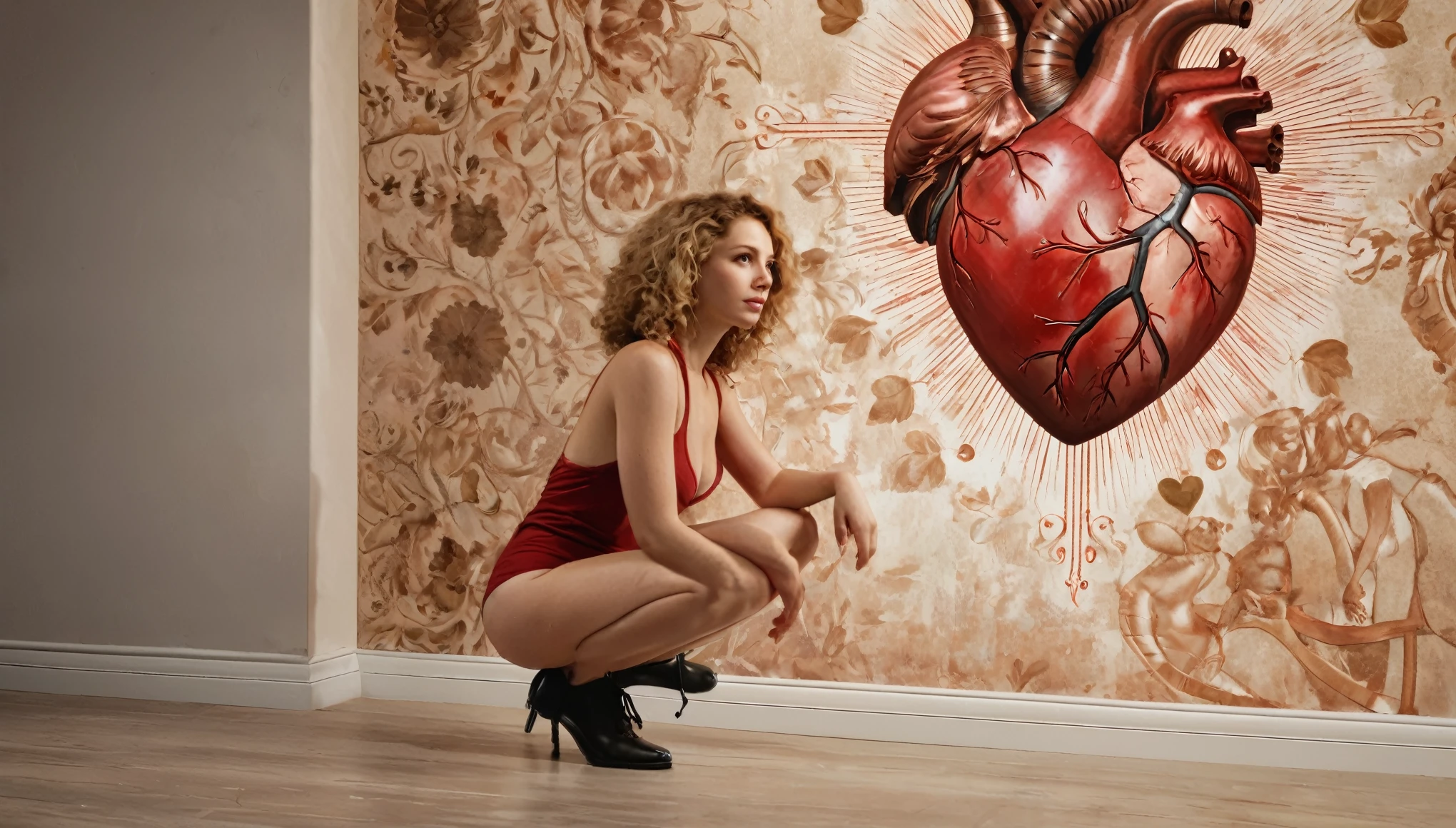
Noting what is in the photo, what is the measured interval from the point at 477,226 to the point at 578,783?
142cm

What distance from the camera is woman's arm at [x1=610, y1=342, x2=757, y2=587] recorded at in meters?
2.08

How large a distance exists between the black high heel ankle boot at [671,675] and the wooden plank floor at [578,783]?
5.7 inches

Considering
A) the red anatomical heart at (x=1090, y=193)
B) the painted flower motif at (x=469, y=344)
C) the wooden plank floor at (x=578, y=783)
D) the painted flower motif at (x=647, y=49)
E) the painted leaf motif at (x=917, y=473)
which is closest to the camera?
the wooden plank floor at (x=578, y=783)

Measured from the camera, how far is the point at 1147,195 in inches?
96.6

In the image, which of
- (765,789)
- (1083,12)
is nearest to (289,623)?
(765,789)

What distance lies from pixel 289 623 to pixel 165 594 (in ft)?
1.13

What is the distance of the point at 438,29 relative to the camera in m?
2.92

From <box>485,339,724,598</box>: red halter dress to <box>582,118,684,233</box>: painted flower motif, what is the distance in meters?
0.61

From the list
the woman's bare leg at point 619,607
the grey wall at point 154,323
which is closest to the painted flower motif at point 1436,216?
the woman's bare leg at point 619,607

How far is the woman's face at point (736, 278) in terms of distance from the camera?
2246mm

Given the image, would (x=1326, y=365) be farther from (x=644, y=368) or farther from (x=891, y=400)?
(x=644, y=368)

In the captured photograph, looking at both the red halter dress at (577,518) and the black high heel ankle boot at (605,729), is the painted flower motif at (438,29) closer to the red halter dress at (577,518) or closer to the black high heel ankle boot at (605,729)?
the red halter dress at (577,518)

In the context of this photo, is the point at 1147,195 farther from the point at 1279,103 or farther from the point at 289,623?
the point at 289,623

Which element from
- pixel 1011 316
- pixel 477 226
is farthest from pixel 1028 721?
pixel 477 226
